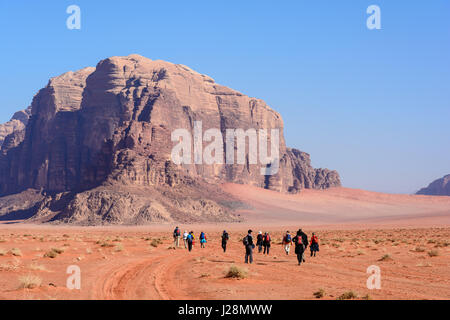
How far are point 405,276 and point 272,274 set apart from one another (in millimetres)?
5892

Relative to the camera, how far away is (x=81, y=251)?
37.7 meters

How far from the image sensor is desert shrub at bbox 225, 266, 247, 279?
2150 cm

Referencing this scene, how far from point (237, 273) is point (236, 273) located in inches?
1.7

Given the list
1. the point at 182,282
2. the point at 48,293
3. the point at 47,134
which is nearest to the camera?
the point at 48,293

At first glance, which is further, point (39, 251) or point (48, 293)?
point (39, 251)

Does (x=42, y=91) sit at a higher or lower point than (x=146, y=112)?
higher

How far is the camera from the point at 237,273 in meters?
21.6

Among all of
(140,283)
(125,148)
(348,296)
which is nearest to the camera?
(348,296)

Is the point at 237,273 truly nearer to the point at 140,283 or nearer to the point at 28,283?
the point at 140,283
